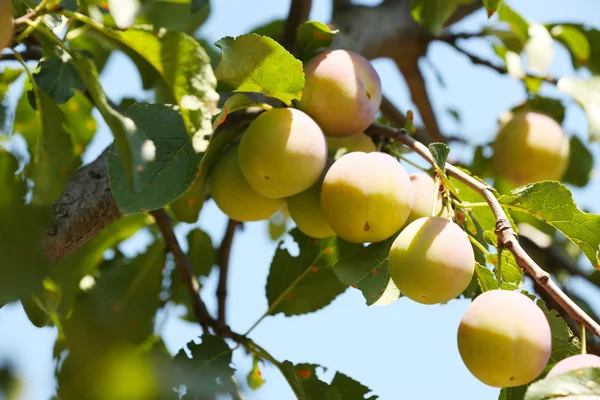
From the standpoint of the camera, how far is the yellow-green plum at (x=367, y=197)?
0.83m

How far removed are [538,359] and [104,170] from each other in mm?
596

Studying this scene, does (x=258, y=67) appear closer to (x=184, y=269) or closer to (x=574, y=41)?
(x=184, y=269)

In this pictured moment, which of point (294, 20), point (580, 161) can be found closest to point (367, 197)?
point (294, 20)

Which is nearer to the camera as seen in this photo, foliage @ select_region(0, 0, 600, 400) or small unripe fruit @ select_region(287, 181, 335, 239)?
foliage @ select_region(0, 0, 600, 400)

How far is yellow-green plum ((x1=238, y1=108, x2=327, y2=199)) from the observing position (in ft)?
→ 2.80

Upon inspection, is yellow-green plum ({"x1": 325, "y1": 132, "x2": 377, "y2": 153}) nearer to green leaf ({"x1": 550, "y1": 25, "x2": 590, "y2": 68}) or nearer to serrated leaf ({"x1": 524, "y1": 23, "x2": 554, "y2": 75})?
serrated leaf ({"x1": 524, "y1": 23, "x2": 554, "y2": 75})

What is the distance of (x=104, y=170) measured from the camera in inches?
37.4

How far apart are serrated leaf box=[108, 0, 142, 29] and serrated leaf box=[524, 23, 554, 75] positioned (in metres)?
0.96

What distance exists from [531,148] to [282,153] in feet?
3.11

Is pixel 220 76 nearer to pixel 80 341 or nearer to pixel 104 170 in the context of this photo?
pixel 104 170

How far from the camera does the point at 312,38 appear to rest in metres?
0.99

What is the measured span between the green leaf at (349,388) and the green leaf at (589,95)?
65 cm

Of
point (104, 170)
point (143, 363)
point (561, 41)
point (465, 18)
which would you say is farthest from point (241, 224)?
point (143, 363)

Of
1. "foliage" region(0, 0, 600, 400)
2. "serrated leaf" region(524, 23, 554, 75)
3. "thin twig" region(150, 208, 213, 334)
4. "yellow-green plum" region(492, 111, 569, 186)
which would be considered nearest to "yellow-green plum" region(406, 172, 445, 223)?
"foliage" region(0, 0, 600, 400)
